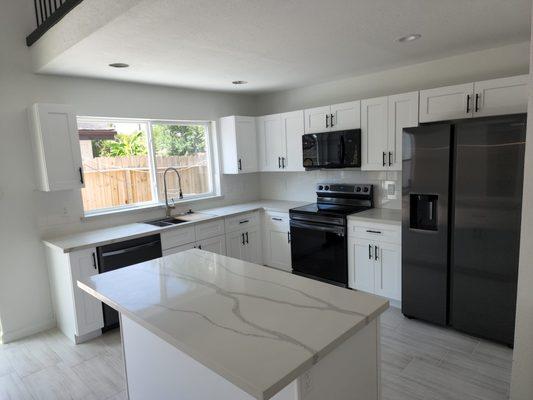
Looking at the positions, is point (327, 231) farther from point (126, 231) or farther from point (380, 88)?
point (126, 231)

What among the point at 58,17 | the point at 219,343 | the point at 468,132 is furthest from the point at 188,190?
the point at 219,343

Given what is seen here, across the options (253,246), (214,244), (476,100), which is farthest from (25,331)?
(476,100)

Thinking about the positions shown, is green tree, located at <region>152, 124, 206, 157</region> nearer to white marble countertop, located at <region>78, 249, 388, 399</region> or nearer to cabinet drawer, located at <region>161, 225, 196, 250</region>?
cabinet drawer, located at <region>161, 225, 196, 250</region>

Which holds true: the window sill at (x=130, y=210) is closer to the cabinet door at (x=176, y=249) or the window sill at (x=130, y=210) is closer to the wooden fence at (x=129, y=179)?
the wooden fence at (x=129, y=179)

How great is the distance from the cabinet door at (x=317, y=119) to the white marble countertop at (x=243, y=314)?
2.44m

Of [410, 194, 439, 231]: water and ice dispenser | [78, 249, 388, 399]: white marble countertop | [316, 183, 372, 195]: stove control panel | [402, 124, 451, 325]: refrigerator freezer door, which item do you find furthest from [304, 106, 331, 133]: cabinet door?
[78, 249, 388, 399]: white marble countertop

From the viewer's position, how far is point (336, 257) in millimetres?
3816

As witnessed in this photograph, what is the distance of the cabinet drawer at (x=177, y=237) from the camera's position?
3559mm

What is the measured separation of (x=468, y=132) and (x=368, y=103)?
47.6 inches

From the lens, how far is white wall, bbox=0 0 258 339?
10.0ft

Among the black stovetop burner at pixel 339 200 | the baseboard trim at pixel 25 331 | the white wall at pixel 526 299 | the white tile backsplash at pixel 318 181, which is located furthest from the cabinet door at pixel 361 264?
the baseboard trim at pixel 25 331

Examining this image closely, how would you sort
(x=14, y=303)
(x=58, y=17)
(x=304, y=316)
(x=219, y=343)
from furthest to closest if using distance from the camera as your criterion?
(x=14, y=303) < (x=58, y=17) < (x=304, y=316) < (x=219, y=343)

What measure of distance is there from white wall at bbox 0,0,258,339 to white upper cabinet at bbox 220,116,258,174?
1.38 meters

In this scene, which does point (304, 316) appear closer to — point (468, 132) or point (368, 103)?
point (468, 132)
